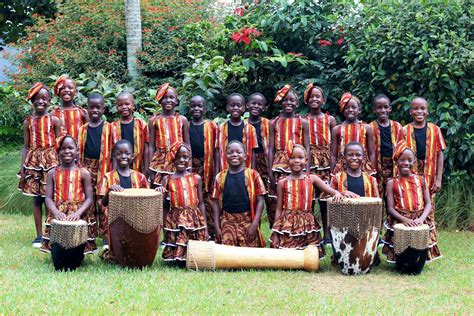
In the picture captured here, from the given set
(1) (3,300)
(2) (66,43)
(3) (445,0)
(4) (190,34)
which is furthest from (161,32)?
(1) (3,300)

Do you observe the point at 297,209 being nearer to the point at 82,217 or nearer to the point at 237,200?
the point at 237,200

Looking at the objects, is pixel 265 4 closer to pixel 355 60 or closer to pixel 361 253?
pixel 355 60

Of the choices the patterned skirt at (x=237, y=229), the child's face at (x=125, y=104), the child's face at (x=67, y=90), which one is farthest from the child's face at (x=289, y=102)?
the child's face at (x=67, y=90)

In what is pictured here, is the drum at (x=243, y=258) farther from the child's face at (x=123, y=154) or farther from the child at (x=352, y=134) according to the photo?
the child at (x=352, y=134)

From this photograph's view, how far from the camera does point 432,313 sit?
471 cm

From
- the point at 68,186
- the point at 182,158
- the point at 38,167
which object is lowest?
the point at 68,186

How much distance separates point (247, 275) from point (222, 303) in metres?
1.02

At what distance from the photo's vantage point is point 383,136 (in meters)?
7.22

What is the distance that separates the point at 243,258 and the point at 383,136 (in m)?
2.25

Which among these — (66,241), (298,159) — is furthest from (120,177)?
(298,159)

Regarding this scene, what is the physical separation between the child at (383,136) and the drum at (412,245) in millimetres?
1347

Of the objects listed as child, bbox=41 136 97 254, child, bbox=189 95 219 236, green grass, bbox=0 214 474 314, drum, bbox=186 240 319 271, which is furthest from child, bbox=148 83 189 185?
drum, bbox=186 240 319 271

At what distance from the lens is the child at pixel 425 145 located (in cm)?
693

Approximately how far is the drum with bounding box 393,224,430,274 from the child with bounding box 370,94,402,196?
1347 millimetres
